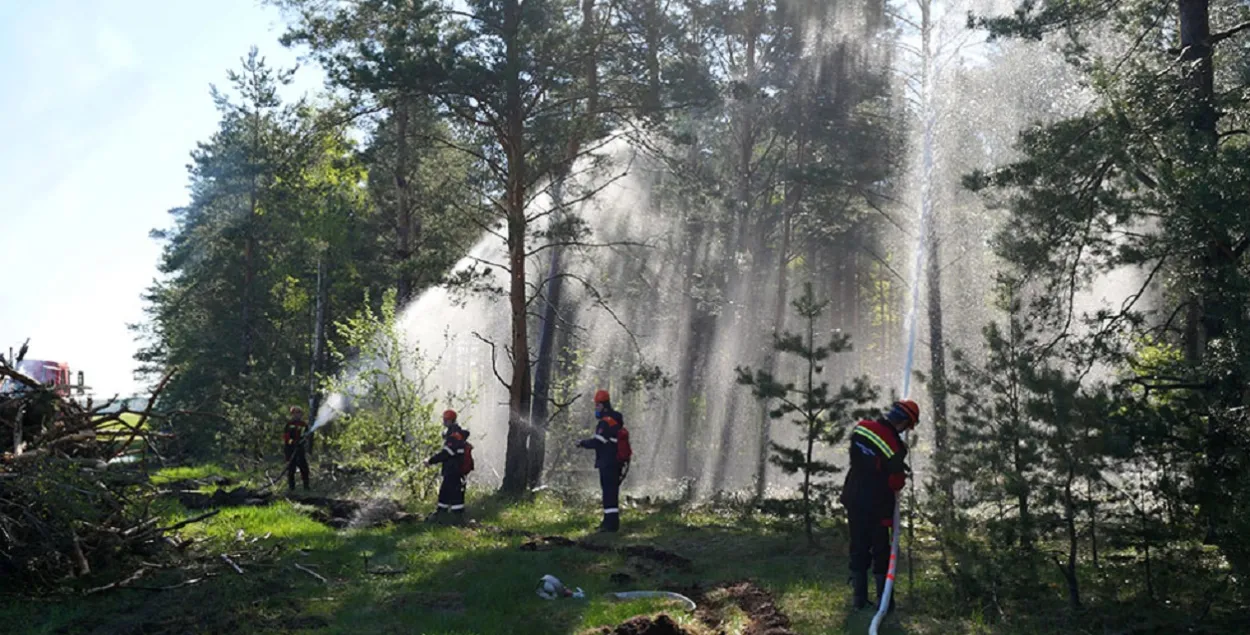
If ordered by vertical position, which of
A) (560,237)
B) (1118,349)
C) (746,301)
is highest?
(746,301)

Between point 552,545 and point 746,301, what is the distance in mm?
25388

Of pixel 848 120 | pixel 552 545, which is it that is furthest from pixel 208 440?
pixel 552 545

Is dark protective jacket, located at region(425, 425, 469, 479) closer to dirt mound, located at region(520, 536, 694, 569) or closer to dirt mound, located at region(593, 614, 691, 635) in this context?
dirt mound, located at region(520, 536, 694, 569)

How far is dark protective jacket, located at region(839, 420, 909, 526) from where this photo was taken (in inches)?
380

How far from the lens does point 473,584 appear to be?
11.0 meters

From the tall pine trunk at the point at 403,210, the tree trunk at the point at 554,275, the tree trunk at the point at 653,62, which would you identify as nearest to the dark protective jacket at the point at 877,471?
the tree trunk at the point at 653,62

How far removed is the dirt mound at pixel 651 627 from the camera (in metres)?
7.88

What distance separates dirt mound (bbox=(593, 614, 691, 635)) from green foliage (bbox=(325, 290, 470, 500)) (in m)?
12.0

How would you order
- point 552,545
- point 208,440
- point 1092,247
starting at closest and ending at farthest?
point 1092,247 → point 552,545 → point 208,440

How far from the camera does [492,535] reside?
49.4 ft

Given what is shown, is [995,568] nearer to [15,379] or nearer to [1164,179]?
[1164,179]

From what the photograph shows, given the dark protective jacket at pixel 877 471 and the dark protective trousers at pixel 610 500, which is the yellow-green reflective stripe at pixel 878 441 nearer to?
the dark protective jacket at pixel 877 471

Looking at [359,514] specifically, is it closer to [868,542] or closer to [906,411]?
[868,542]

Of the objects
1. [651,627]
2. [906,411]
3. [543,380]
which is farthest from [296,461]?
[651,627]
